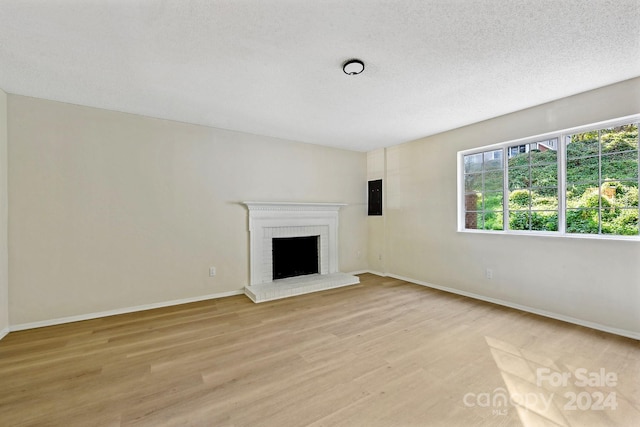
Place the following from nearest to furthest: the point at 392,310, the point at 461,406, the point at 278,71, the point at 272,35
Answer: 1. the point at 461,406
2. the point at 272,35
3. the point at 278,71
4. the point at 392,310

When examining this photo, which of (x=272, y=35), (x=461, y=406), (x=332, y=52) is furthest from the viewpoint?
(x=332, y=52)

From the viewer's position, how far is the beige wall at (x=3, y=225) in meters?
2.63

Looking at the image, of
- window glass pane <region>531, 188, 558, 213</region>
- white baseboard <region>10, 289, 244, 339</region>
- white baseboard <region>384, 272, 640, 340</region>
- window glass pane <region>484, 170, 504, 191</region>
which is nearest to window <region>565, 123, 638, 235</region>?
window glass pane <region>531, 188, 558, 213</region>

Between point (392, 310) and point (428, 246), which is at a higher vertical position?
point (428, 246)

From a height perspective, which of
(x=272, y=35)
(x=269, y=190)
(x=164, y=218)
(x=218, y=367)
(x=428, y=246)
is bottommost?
(x=218, y=367)

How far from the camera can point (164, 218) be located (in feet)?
11.4

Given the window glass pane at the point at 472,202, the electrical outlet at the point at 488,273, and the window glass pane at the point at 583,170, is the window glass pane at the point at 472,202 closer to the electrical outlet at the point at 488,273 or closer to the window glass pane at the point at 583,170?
the electrical outlet at the point at 488,273

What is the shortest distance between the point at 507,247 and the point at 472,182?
1.05 meters

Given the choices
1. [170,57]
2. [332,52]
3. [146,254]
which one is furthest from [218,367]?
[332,52]

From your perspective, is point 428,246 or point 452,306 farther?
point 428,246

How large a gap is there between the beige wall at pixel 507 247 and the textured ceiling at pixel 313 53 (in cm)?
28

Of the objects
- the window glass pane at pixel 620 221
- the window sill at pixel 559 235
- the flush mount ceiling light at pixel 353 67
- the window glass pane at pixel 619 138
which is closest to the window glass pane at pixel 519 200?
the window sill at pixel 559 235

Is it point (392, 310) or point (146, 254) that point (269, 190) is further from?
Result: point (392, 310)

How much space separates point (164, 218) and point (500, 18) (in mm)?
3937
